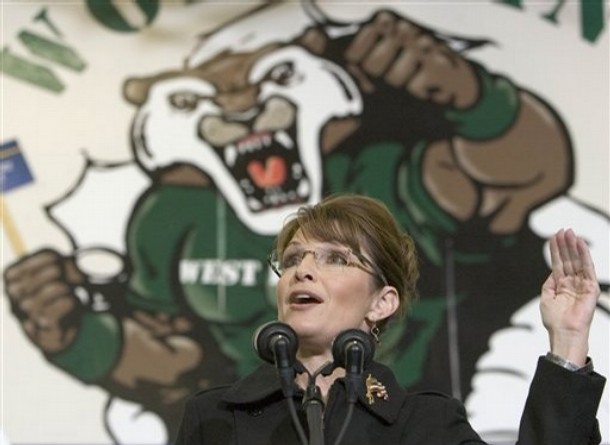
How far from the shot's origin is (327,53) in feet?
10.2

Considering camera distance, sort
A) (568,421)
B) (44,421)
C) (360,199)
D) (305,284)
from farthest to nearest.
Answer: (44,421) → (360,199) → (305,284) → (568,421)

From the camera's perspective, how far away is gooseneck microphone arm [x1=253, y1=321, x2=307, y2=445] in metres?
1.53

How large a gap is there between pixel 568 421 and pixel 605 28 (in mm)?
1654

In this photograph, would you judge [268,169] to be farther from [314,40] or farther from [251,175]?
[314,40]

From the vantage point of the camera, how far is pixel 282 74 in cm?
309

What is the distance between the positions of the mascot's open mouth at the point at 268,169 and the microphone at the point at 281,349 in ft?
4.91

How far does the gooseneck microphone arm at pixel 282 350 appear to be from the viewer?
1532 mm

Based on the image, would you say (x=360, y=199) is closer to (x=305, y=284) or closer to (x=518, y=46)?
(x=305, y=284)

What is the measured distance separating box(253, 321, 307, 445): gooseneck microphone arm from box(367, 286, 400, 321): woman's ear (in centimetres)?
35

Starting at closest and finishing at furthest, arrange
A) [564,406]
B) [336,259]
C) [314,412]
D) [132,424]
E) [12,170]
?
1. [314,412]
2. [564,406]
3. [336,259]
4. [132,424]
5. [12,170]

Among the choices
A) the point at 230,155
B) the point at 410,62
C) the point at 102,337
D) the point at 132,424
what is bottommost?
the point at 132,424

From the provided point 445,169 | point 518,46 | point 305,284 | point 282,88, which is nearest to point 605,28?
point 518,46

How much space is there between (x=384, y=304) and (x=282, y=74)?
1.30 m

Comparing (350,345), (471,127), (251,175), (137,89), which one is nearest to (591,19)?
(471,127)
